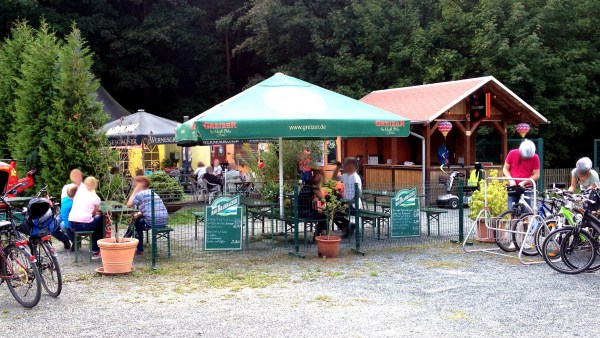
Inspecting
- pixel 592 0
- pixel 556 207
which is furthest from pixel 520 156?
pixel 592 0

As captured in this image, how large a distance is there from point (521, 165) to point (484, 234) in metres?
1.29

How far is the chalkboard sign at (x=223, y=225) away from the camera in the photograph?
9.54 metres

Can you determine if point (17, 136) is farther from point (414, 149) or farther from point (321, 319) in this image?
point (414, 149)

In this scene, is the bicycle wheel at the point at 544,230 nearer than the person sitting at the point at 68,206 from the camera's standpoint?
Yes

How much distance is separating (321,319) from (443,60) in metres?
21.9

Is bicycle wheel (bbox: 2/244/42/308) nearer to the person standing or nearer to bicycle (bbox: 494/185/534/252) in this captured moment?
bicycle (bbox: 494/185/534/252)

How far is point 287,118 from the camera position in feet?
32.2

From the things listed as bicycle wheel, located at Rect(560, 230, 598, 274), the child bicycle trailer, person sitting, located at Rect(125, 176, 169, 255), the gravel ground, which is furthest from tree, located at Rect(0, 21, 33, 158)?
bicycle wheel, located at Rect(560, 230, 598, 274)

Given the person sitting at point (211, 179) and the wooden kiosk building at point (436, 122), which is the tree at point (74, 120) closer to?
the person sitting at point (211, 179)

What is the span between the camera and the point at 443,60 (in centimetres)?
2680

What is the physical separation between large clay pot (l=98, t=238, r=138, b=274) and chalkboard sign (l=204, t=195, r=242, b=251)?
1232 mm

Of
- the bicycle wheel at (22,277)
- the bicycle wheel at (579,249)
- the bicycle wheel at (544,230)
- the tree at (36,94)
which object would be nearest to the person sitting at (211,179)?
the tree at (36,94)

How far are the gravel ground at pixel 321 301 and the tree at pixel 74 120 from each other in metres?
4.63

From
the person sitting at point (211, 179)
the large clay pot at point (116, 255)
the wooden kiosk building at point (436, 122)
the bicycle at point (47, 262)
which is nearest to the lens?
the bicycle at point (47, 262)
